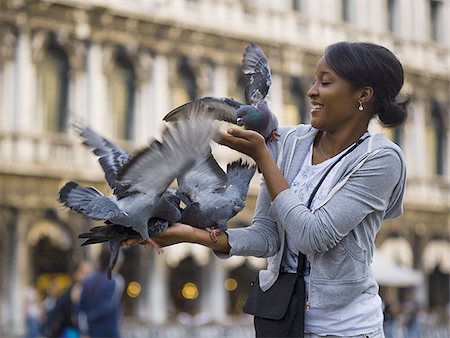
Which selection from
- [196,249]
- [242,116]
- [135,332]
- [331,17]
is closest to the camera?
[242,116]

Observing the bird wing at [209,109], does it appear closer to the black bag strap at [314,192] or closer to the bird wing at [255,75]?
the bird wing at [255,75]

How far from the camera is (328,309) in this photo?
3221 millimetres

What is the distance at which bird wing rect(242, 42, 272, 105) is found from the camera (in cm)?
333

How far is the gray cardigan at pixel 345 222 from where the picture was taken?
10.3ft

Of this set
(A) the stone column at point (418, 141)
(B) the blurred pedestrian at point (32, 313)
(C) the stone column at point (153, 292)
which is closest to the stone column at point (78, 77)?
(C) the stone column at point (153, 292)

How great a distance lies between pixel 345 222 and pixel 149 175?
0.58 metres

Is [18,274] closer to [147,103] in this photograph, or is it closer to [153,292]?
[153,292]

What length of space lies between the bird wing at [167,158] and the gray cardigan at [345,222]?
0.35m

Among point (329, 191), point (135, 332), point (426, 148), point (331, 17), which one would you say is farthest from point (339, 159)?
point (426, 148)

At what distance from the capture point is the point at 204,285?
78.7 feet

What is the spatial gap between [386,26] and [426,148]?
10.8ft

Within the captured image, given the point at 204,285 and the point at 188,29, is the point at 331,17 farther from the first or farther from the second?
the point at 204,285

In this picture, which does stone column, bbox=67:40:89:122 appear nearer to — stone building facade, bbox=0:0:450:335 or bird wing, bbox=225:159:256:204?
stone building facade, bbox=0:0:450:335

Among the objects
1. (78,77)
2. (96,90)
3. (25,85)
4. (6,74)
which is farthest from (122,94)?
(6,74)
